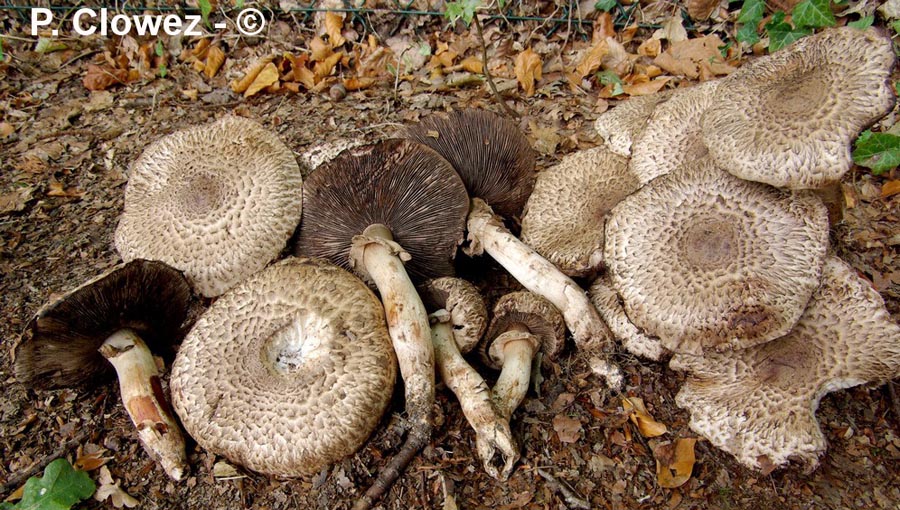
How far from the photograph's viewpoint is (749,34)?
533 cm

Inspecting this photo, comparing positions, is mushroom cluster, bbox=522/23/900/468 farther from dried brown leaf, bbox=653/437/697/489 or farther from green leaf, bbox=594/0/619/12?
green leaf, bbox=594/0/619/12

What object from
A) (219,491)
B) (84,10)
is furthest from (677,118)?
(84,10)

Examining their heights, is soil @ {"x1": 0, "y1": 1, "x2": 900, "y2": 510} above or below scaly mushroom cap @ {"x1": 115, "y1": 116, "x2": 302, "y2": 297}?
below

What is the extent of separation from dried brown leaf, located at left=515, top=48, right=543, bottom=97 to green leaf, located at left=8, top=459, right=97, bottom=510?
16.1ft

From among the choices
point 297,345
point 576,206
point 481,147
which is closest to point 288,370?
point 297,345

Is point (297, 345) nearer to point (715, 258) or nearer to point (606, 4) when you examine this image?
point (715, 258)

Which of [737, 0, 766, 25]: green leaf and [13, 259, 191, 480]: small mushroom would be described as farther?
[737, 0, 766, 25]: green leaf

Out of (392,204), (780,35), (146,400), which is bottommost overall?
(146,400)

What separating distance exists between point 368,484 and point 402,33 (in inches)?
202

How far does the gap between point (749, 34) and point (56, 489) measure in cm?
629

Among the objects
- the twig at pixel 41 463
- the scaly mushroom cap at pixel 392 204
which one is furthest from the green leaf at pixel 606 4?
the twig at pixel 41 463

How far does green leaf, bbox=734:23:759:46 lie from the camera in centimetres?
531

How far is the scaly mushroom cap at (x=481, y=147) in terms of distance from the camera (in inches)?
164

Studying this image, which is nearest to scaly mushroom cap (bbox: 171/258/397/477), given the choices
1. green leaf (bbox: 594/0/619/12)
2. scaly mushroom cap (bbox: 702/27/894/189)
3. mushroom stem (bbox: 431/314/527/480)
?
mushroom stem (bbox: 431/314/527/480)
